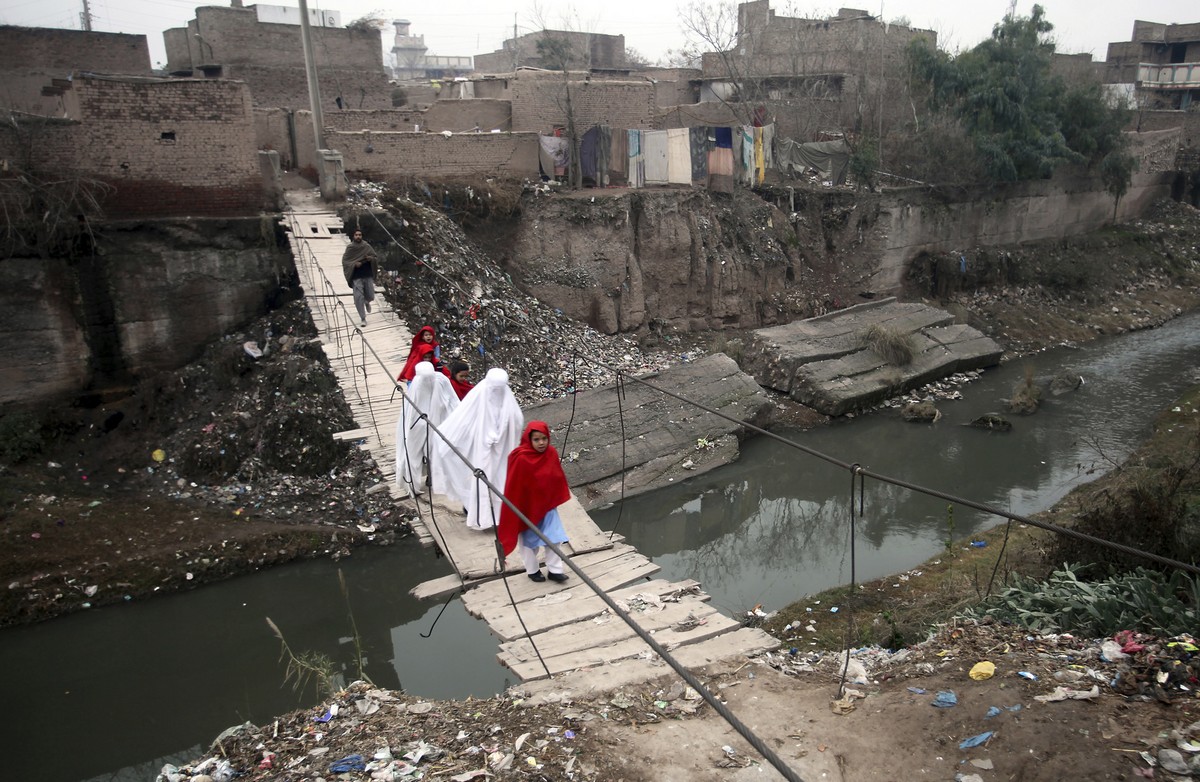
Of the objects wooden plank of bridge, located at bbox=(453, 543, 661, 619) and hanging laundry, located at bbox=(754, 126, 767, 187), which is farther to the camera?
hanging laundry, located at bbox=(754, 126, 767, 187)

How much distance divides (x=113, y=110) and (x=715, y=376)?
8310 millimetres

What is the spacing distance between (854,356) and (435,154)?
7.49 metres

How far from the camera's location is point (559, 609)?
4605 millimetres

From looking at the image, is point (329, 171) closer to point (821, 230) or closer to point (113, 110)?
point (113, 110)

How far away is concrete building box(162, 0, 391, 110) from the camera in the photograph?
16125mm

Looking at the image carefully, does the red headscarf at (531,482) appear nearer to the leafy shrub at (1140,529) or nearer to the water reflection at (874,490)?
the leafy shrub at (1140,529)

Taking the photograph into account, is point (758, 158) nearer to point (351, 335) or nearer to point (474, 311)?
point (474, 311)

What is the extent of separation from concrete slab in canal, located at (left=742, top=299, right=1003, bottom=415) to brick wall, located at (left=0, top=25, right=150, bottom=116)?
12093 millimetres

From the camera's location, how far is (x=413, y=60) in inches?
2036

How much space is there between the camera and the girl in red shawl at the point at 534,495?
4887 mm

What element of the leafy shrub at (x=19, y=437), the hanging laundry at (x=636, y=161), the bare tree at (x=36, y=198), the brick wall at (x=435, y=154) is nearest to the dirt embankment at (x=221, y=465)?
the leafy shrub at (x=19, y=437)

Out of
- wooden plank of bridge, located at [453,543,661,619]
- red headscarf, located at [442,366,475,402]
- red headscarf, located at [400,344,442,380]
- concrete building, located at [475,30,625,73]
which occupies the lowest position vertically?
wooden plank of bridge, located at [453,543,661,619]

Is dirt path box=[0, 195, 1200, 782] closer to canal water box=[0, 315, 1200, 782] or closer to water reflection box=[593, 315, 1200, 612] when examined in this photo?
canal water box=[0, 315, 1200, 782]

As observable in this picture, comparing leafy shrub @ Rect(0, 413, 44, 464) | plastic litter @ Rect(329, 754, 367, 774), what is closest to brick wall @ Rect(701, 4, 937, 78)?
leafy shrub @ Rect(0, 413, 44, 464)
